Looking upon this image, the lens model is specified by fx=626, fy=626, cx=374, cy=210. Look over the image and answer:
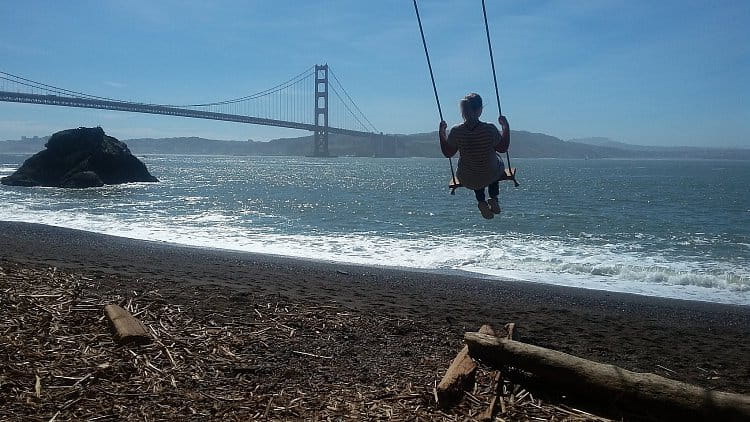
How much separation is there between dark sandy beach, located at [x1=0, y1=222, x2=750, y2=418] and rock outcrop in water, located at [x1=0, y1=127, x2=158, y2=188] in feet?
101

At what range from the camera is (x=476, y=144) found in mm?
5090

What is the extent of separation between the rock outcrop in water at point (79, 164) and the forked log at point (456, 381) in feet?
137

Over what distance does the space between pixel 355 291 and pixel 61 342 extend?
5.64 m

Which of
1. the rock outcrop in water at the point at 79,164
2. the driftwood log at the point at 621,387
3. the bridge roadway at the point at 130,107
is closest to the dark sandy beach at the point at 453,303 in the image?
the driftwood log at the point at 621,387

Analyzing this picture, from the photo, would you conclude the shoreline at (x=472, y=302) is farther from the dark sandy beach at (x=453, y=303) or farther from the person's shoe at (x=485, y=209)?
the person's shoe at (x=485, y=209)

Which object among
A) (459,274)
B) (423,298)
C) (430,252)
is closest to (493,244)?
(430,252)

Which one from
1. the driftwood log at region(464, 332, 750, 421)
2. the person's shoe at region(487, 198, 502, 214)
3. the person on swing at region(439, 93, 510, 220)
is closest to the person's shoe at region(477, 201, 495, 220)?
the person's shoe at region(487, 198, 502, 214)

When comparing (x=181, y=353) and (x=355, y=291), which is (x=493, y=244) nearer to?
(x=355, y=291)

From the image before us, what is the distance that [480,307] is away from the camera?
930 centimetres

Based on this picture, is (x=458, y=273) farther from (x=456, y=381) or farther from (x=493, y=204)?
(x=456, y=381)

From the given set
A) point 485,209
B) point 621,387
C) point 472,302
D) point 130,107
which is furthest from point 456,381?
point 130,107

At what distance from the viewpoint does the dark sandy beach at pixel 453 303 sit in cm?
692

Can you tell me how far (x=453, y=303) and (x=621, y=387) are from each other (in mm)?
5390

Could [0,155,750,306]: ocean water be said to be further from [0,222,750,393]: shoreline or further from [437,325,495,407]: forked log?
[437,325,495,407]: forked log
